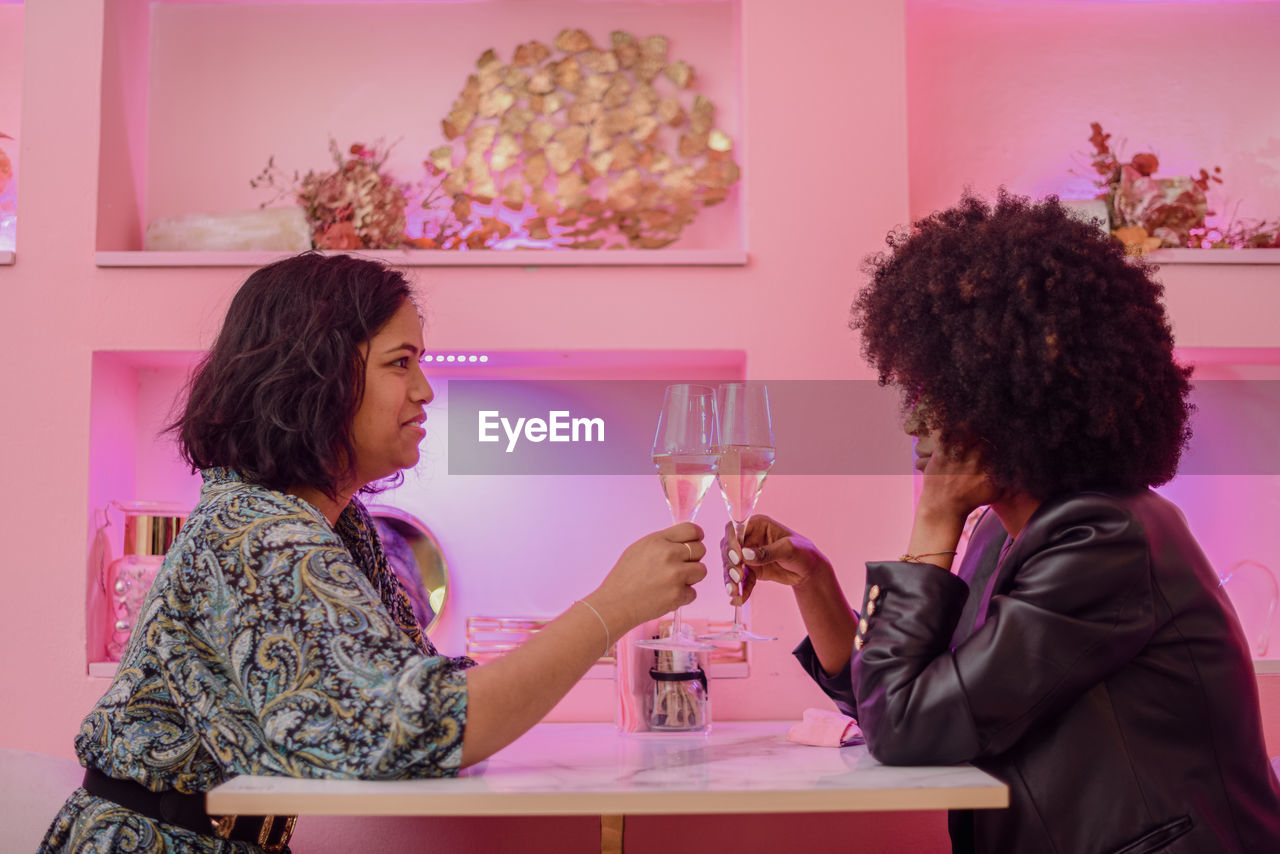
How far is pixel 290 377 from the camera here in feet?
4.81

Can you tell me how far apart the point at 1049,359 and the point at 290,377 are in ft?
3.13

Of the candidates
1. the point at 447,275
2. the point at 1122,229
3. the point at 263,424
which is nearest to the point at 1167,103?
the point at 1122,229

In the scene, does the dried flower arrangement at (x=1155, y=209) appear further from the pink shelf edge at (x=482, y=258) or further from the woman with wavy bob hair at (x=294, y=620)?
the woman with wavy bob hair at (x=294, y=620)

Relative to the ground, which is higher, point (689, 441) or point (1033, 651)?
point (689, 441)

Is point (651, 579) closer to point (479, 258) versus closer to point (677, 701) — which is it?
point (677, 701)

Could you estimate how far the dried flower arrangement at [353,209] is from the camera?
99.7 inches

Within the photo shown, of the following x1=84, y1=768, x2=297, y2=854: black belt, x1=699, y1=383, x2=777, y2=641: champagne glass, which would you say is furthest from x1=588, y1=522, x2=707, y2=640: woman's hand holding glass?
x1=84, y1=768, x2=297, y2=854: black belt

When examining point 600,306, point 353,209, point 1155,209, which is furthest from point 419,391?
point 1155,209

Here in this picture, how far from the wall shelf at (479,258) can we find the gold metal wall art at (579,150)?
0.14 m

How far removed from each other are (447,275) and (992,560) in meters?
1.36

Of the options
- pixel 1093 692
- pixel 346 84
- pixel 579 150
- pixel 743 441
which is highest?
pixel 346 84

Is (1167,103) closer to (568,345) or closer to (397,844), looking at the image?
(568,345)

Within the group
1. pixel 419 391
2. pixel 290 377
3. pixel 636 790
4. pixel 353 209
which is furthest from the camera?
pixel 353 209

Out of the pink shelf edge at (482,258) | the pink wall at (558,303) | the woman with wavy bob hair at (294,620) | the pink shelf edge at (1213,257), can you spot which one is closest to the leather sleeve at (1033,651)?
the woman with wavy bob hair at (294,620)
